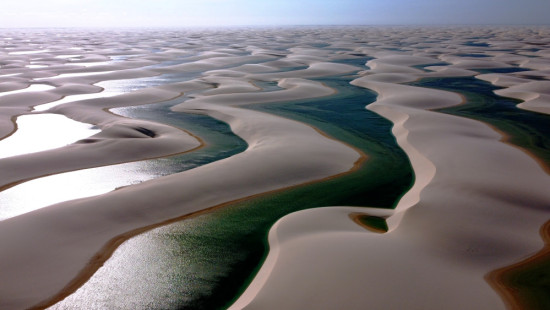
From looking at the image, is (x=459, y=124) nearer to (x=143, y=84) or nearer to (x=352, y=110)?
(x=352, y=110)

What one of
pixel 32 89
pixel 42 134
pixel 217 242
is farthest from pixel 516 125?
pixel 32 89

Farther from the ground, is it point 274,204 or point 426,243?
point 426,243

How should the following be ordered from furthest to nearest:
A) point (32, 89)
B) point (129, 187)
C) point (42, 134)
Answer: point (32, 89), point (42, 134), point (129, 187)

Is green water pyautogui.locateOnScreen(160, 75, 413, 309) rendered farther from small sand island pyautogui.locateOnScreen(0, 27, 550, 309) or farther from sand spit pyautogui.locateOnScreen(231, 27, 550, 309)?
sand spit pyautogui.locateOnScreen(231, 27, 550, 309)

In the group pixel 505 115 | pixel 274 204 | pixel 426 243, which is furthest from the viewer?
pixel 505 115

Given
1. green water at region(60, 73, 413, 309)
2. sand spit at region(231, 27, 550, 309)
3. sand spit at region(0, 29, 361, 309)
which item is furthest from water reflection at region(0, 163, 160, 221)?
sand spit at region(231, 27, 550, 309)

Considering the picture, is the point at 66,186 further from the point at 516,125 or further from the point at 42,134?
the point at 516,125
